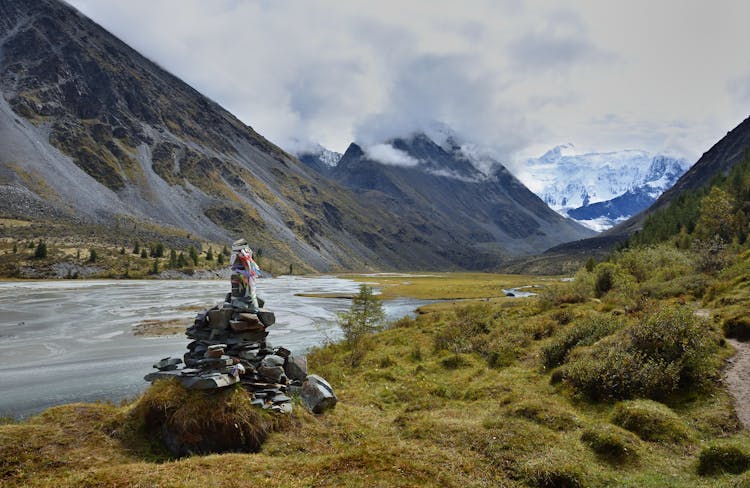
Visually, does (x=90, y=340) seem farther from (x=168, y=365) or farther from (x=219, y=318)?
(x=219, y=318)

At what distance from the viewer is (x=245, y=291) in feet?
54.4

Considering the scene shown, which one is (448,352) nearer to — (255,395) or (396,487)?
(255,395)

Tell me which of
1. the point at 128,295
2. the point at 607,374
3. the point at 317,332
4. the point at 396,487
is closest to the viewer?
the point at 396,487

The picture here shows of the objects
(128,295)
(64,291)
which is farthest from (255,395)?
(64,291)

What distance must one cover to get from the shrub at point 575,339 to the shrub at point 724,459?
9.81 metres

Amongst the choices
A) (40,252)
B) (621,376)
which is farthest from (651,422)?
(40,252)

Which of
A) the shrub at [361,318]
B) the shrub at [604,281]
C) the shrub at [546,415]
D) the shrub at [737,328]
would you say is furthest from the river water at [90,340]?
the shrub at [737,328]

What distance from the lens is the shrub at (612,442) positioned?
11242 millimetres

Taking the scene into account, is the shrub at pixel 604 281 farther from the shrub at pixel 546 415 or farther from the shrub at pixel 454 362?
the shrub at pixel 546 415

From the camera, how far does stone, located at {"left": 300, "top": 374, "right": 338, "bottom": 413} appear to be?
51.7 feet

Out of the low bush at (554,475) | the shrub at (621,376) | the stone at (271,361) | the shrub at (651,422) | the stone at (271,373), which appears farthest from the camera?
the stone at (271,361)

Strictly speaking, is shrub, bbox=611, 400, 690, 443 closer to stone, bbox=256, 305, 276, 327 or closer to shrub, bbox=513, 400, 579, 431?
shrub, bbox=513, 400, 579, 431

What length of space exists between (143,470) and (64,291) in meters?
92.2

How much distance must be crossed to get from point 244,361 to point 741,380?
18168mm
